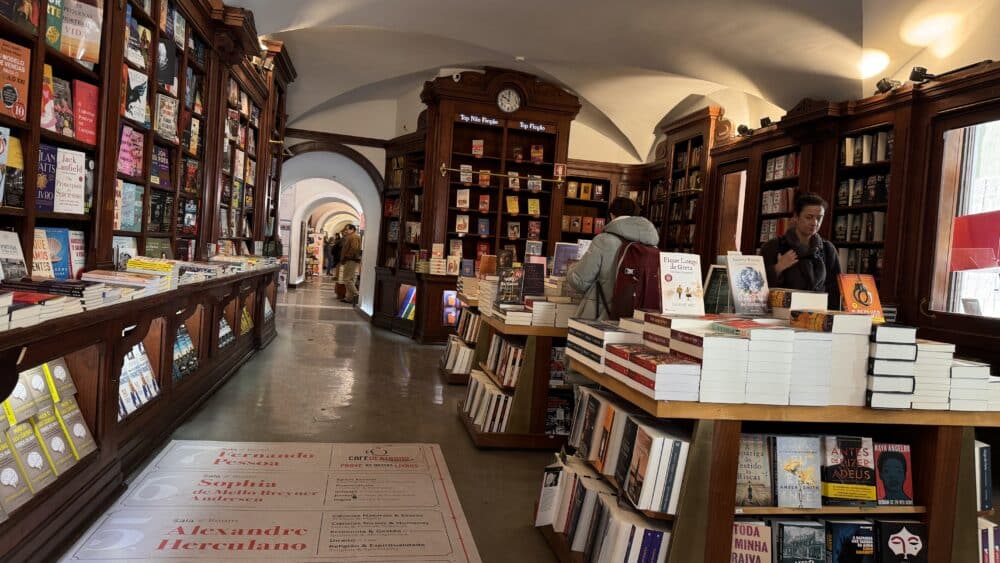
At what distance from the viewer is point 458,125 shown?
9.11m

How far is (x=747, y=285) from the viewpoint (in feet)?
8.73

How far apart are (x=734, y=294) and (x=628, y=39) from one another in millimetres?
4994

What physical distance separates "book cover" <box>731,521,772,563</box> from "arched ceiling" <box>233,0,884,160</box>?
4.73m

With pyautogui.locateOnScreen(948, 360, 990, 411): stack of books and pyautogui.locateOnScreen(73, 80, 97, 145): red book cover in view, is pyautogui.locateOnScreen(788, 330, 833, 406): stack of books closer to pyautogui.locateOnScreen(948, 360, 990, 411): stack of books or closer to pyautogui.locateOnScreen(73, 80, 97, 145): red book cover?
pyautogui.locateOnScreen(948, 360, 990, 411): stack of books

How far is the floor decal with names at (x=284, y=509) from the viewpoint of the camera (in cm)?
258

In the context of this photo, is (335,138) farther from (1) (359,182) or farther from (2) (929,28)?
(2) (929,28)

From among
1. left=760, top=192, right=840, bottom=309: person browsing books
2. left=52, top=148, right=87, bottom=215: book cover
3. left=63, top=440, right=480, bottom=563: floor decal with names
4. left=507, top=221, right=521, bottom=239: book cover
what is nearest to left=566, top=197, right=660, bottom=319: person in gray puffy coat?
left=760, top=192, right=840, bottom=309: person browsing books

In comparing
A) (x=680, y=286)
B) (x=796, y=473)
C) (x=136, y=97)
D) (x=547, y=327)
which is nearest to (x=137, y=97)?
(x=136, y=97)

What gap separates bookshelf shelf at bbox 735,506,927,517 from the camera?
6.98 feet

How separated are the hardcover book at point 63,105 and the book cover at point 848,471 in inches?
132

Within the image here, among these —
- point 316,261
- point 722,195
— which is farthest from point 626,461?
point 316,261

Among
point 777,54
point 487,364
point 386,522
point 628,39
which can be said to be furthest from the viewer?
point 628,39

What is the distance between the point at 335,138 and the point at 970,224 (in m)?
8.32

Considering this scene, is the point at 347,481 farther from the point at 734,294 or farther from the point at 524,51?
the point at 524,51
